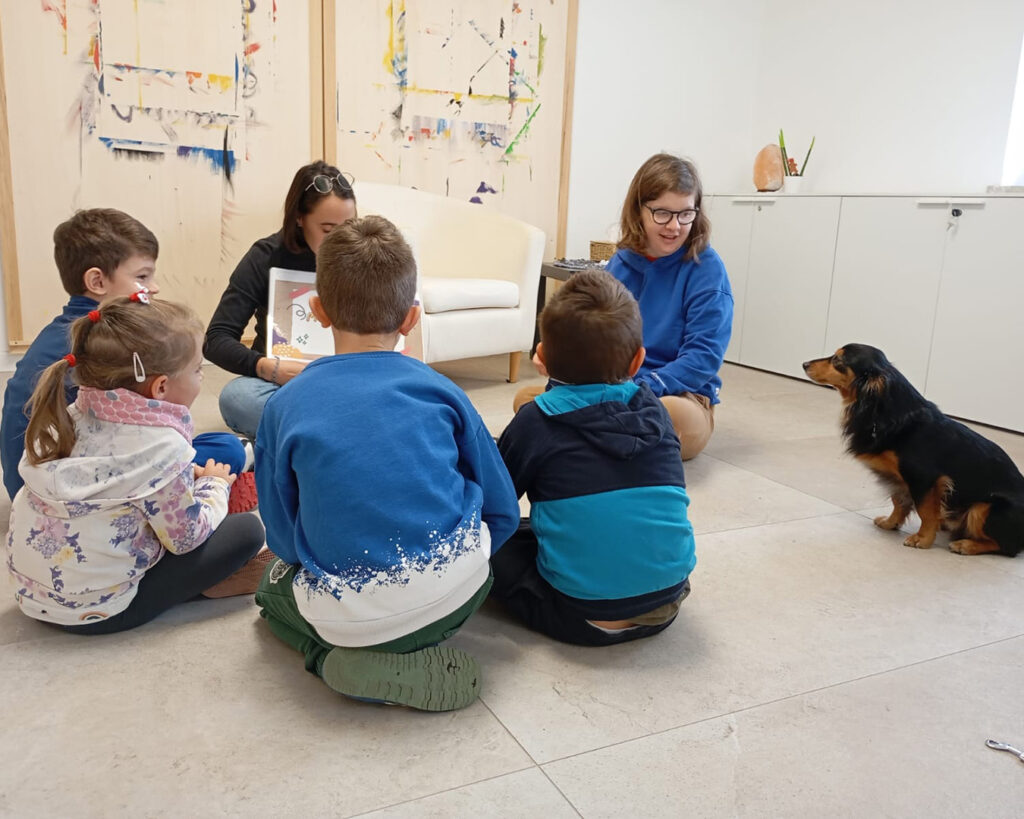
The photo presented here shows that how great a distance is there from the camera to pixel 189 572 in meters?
1.51

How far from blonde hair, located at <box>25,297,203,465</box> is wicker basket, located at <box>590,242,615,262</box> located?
10.1 feet

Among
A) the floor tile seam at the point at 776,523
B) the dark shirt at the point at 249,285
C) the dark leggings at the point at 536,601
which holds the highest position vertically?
the dark shirt at the point at 249,285

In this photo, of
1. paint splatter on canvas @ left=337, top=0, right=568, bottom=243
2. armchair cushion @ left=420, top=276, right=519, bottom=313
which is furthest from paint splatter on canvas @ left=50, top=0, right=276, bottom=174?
armchair cushion @ left=420, top=276, right=519, bottom=313

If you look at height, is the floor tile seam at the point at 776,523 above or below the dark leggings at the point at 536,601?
below

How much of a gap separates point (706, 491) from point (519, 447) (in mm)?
1092

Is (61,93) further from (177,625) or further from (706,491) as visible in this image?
(706,491)

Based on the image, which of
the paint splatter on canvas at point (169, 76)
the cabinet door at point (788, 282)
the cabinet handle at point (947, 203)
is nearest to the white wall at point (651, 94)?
the cabinet door at point (788, 282)

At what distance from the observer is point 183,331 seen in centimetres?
137

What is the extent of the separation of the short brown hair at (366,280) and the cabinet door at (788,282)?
10.0 ft

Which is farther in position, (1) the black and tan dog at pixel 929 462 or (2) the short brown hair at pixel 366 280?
(1) the black and tan dog at pixel 929 462

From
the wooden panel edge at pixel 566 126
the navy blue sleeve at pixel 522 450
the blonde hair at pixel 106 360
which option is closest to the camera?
the blonde hair at pixel 106 360

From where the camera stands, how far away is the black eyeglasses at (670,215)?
242 cm

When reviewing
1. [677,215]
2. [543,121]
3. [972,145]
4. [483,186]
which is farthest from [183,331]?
[972,145]

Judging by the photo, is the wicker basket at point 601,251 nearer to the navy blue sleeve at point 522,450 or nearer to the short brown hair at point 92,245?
the short brown hair at point 92,245
